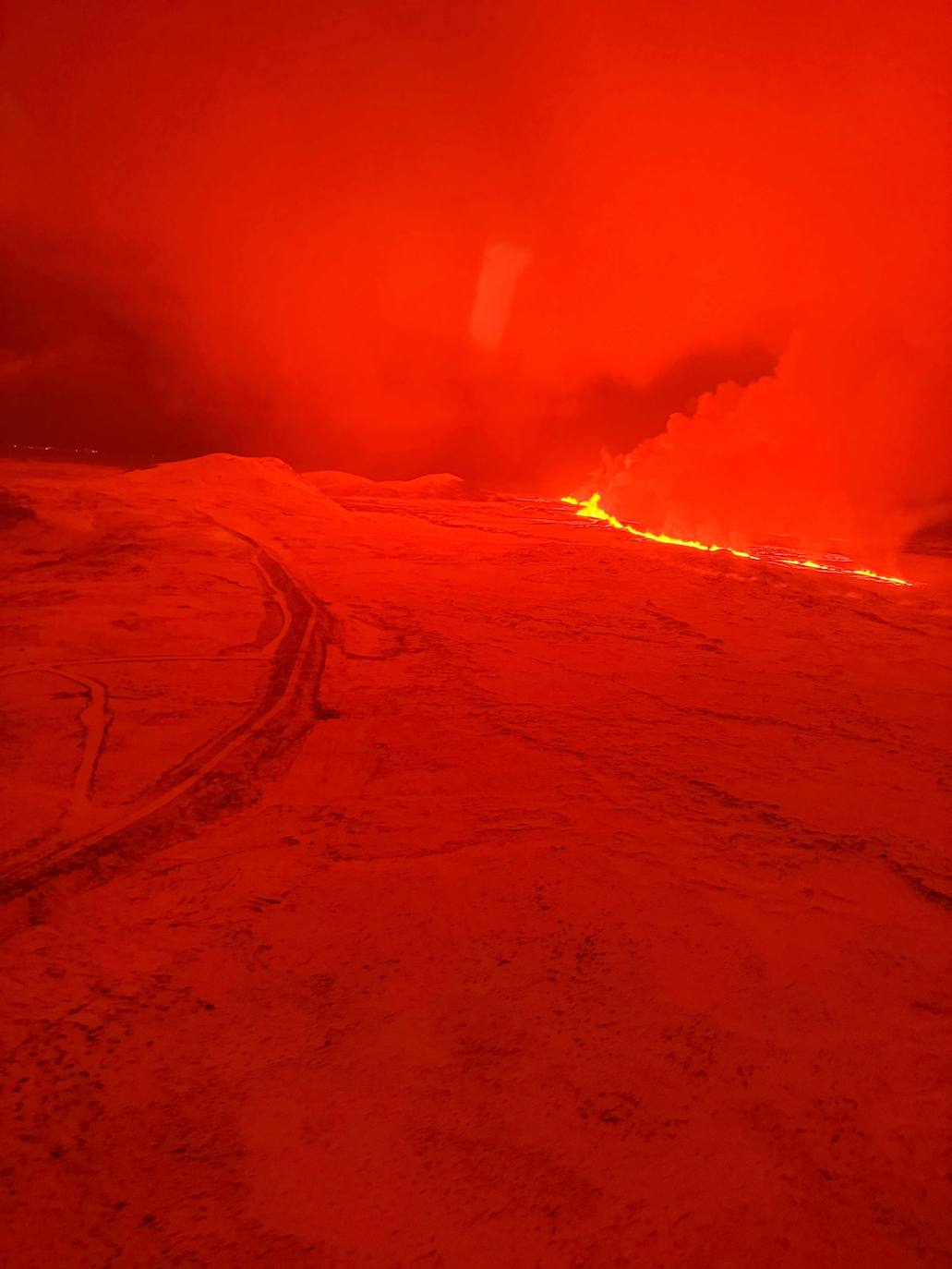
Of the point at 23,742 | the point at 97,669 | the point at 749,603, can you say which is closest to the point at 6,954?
the point at 23,742

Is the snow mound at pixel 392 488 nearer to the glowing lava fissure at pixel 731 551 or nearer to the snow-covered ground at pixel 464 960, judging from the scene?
the glowing lava fissure at pixel 731 551

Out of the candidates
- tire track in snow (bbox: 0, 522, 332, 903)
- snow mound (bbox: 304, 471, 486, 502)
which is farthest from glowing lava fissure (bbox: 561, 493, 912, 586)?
tire track in snow (bbox: 0, 522, 332, 903)

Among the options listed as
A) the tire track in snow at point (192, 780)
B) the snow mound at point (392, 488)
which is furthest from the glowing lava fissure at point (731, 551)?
the tire track in snow at point (192, 780)

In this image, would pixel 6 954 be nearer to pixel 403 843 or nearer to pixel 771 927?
pixel 403 843

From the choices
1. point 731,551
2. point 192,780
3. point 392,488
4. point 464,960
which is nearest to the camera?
→ point 464,960

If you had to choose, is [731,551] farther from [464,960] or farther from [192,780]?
[464,960]

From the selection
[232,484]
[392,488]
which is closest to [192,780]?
[232,484]
